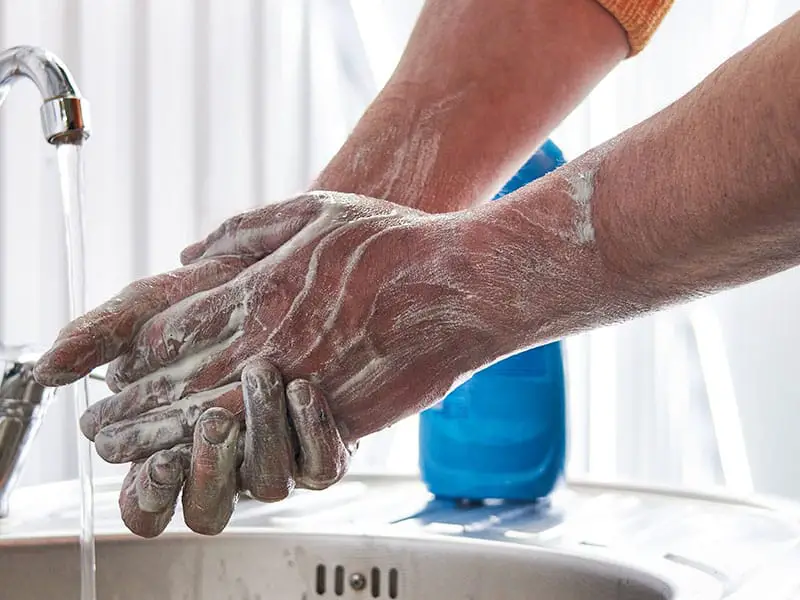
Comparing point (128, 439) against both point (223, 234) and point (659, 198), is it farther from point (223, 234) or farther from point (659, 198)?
point (659, 198)

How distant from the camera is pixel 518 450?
30.9 inches

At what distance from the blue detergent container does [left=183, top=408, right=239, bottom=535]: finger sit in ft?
0.98

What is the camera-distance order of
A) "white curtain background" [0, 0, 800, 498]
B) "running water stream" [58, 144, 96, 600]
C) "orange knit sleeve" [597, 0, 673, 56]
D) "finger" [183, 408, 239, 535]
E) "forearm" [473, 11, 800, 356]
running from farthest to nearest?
"white curtain background" [0, 0, 800, 498] → "orange knit sleeve" [597, 0, 673, 56] → "running water stream" [58, 144, 96, 600] → "finger" [183, 408, 239, 535] → "forearm" [473, 11, 800, 356]

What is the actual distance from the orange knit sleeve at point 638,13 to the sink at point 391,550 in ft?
1.13

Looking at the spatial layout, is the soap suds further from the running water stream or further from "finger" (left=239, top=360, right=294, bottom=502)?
the running water stream

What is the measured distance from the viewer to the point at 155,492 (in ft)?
1.69

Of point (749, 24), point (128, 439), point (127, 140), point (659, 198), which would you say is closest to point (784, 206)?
point (659, 198)

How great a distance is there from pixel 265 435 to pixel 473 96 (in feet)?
1.07

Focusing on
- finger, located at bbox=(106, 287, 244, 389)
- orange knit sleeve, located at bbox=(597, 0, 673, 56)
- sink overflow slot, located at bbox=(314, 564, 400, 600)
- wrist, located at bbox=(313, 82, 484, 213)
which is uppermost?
orange knit sleeve, located at bbox=(597, 0, 673, 56)

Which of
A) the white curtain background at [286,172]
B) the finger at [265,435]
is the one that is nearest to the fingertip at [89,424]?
the finger at [265,435]

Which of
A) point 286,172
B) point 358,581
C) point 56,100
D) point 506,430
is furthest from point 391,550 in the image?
point 286,172

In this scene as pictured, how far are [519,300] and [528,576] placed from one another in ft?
0.80

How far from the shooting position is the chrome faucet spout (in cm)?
58

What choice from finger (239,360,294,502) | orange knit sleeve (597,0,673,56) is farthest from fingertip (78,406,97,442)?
orange knit sleeve (597,0,673,56)
